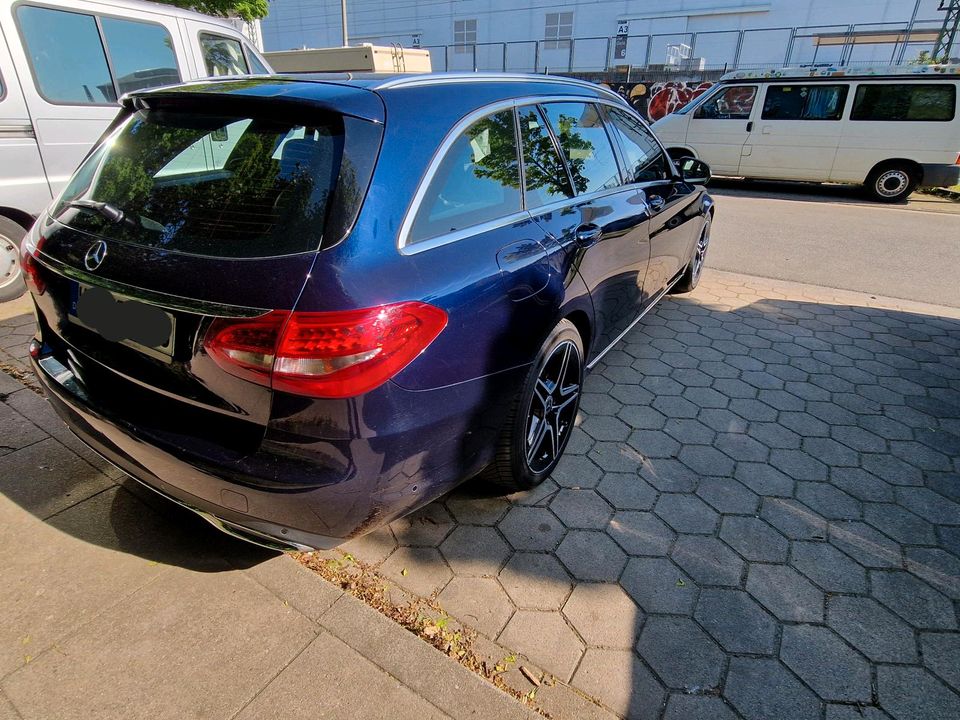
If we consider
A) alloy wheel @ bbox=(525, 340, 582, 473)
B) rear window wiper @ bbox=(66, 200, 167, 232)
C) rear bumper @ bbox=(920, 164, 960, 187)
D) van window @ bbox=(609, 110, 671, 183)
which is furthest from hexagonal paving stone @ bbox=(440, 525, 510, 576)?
rear bumper @ bbox=(920, 164, 960, 187)

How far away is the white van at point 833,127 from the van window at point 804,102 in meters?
0.02

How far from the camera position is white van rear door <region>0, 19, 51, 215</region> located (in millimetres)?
4117

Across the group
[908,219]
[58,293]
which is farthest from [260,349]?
[908,219]

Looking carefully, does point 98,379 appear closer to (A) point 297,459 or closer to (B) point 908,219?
(A) point 297,459

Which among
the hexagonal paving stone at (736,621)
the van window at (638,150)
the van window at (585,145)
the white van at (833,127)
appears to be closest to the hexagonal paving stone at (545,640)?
the hexagonal paving stone at (736,621)

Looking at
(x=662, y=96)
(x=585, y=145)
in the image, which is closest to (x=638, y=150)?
(x=585, y=145)

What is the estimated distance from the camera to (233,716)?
1655 millimetres

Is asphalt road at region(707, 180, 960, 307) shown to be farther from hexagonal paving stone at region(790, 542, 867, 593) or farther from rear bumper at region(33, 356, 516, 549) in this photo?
rear bumper at region(33, 356, 516, 549)

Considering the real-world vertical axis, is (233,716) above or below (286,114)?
below

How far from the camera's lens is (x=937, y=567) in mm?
2279

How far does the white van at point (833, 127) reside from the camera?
9773mm

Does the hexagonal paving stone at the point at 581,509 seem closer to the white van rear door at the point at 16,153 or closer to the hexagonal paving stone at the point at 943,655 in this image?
the hexagonal paving stone at the point at 943,655

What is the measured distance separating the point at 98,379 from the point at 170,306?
54cm

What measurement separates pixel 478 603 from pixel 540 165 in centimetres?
179
